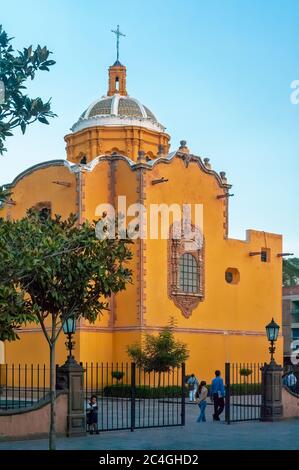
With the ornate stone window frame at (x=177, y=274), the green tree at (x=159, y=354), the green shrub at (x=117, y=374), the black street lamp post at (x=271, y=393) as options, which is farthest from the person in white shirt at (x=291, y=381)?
the ornate stone window frame at (x=177, y=274)

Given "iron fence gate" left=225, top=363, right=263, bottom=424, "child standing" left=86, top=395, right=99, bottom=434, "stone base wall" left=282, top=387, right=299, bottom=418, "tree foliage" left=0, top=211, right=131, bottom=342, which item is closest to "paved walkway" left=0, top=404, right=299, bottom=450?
"child standing" left=86, top=395, right=99, bottom=434

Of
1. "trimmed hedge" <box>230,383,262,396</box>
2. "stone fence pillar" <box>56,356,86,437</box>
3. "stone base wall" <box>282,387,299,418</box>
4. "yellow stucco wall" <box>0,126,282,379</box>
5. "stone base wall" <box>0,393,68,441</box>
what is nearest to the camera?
"stone base wall" <box>0,393,68,441</box>

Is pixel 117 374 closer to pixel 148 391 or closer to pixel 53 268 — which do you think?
pixel 148 391

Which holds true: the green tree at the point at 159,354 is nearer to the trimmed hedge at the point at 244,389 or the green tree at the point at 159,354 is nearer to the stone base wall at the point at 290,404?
the trimmed hedge at the point at 244,389

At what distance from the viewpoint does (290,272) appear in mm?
69875

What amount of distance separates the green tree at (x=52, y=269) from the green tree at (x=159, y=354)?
16.6m

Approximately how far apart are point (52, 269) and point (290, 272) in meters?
60.4

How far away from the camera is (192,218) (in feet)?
117

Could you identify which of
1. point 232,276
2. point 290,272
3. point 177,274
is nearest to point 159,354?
point 177,274

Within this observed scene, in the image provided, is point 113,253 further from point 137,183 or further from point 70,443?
point 137,183

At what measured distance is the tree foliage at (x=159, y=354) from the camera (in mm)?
30922

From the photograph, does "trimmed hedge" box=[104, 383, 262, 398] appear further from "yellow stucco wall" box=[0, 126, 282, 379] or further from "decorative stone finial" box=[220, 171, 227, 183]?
"decorative stone finial" box=[220, 171, 227, 183]

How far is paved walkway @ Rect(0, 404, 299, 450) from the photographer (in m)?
15.2
